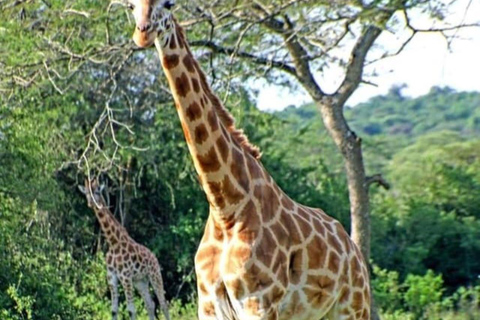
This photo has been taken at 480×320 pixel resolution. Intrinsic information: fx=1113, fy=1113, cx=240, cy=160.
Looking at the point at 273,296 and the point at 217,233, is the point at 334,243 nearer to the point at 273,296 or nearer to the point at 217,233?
the point at 273,296

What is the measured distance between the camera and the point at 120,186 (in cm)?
1672

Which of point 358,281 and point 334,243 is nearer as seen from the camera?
point 334,243

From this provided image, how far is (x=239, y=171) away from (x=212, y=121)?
14.0 inches

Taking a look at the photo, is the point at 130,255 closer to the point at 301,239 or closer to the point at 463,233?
the point at 301,239

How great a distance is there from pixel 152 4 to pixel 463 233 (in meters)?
15.7

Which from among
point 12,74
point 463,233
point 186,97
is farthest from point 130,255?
point 463,233

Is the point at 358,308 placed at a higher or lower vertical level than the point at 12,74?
lower

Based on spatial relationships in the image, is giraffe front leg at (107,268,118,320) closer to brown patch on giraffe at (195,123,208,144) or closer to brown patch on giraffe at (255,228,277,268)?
brown patch on giraffe at (255,228,277,268)

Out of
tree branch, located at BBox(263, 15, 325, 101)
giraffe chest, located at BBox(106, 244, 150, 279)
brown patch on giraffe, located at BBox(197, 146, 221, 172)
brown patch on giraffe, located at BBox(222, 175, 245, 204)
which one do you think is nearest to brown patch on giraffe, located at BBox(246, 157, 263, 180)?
brown patch on giraffe, located at BBox(222, 175, 245, 204)

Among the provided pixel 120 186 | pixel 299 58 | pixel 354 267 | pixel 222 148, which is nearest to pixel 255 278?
pixel 222 148

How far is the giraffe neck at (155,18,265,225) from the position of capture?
651cm

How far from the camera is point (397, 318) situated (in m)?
13.4

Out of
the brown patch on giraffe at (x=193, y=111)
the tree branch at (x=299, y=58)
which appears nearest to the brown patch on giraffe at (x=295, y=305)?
the brown patch on giraffe at (x=193, y=111)

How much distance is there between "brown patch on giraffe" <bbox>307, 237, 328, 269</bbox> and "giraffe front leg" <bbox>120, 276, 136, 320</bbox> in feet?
21.8
